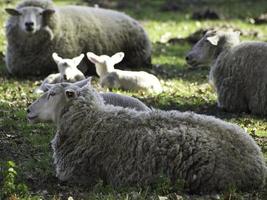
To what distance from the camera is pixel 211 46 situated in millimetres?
12523

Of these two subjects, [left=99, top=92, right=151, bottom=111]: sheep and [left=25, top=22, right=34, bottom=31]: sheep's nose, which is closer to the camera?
[left=99, top=92, right=151, bottom=111]: sheep

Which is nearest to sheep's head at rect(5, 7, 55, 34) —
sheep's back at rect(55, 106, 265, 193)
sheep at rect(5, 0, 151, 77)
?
sheep at rect(5, 0, 151, 77)

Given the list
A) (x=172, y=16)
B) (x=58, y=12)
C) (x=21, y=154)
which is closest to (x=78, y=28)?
(x=58, y=12)

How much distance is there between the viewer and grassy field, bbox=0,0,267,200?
7102 mm

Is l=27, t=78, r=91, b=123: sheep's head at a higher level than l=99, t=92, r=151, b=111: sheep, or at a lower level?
higher

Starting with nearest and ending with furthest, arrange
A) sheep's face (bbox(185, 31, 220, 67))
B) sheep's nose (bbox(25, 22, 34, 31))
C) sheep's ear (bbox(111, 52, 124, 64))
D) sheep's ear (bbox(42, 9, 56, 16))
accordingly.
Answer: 1. sheep's face (bbox(185, 31, 220, 67))
2. sheep's ear (bbox(111, 52, 124, 64))
3. sheep's nose (bbox(25, 22, 34, 31))
4. sheep's ear (bbox(42, 9, 56, 16))

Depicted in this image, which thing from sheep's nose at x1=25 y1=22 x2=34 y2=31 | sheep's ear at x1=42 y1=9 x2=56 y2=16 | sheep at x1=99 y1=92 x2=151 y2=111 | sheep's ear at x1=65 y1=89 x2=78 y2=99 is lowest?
Answer: sheep's nose at x1=25 y1=22 x2=34 y2=31

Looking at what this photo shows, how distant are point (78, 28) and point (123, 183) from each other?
747 cm

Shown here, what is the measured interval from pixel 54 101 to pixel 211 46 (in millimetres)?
5110

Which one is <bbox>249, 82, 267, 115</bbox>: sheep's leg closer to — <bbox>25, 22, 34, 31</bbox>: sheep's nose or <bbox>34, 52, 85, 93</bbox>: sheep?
<bbox>34, 52, 85, 93</bbox>: sheep

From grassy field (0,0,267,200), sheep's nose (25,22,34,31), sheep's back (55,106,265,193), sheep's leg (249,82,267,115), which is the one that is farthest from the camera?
sheep's nose (25,22,34,31)

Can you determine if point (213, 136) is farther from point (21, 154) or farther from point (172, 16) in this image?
point (172, 16)

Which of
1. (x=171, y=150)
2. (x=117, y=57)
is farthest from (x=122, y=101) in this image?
(x=117, y=57)

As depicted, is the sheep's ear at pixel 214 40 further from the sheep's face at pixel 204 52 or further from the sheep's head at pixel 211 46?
the sheep's face at pixel 204 52
